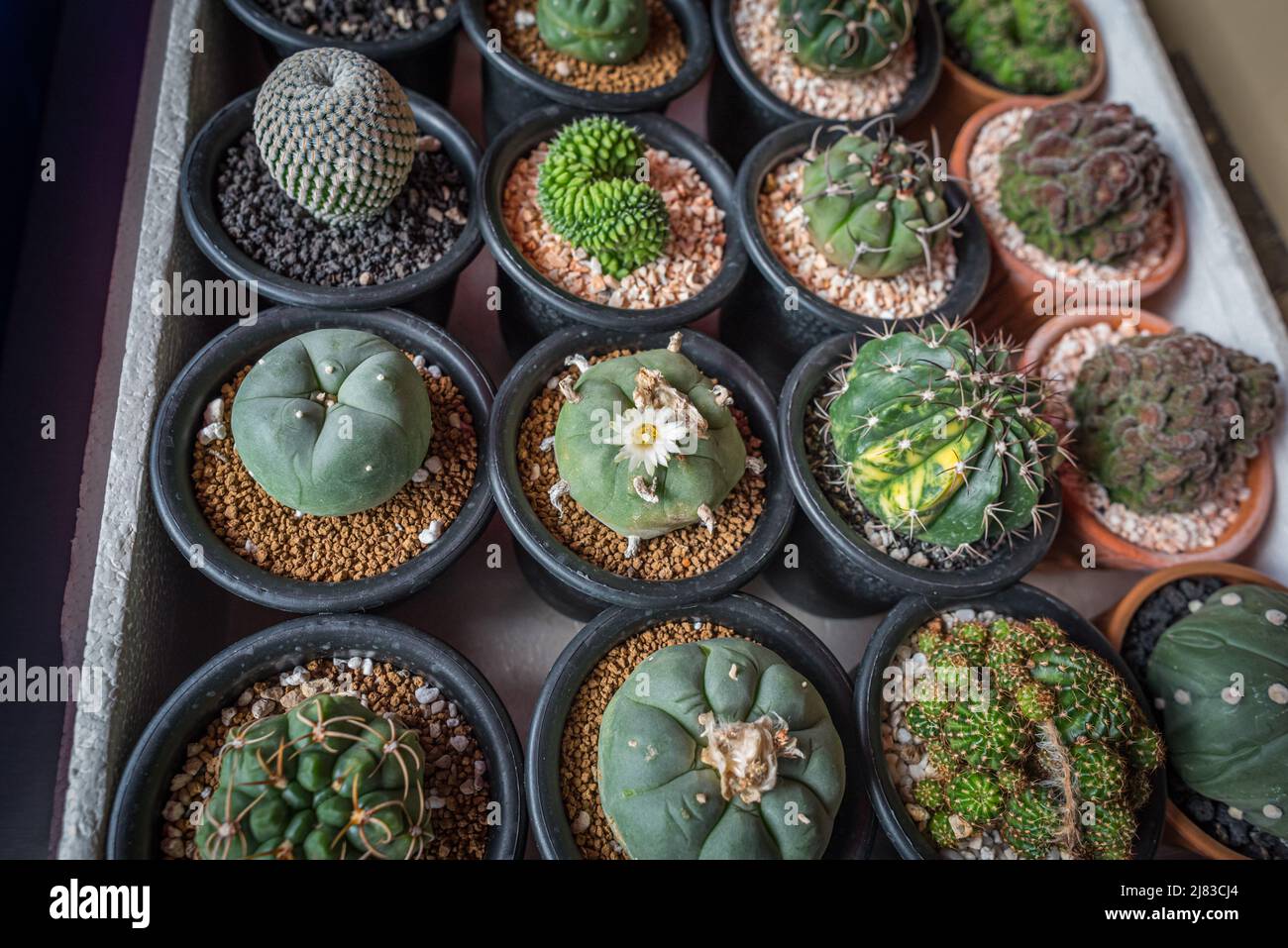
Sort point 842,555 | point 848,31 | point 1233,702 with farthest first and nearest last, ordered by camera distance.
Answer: point 848,31 → point 842,555 → point 1233,702

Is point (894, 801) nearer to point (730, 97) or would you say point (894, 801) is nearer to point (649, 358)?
point (649, 358)

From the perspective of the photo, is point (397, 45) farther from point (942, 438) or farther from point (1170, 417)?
point (1170, 417)

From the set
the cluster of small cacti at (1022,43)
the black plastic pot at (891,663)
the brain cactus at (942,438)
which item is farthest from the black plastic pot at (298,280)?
the cluster of small cacti at (1022,43)

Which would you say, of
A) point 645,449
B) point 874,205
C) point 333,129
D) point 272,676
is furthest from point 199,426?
point 874,205

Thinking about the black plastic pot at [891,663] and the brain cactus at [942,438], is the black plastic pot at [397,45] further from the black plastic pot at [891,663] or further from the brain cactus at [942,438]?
the black plastic pot at [891,663]

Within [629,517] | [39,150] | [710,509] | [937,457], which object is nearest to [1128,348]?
[937,457]

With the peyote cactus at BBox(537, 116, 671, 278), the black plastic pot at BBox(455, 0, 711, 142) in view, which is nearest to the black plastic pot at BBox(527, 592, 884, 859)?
the peyote cactus at BBox(537, 116, 671, 278)
